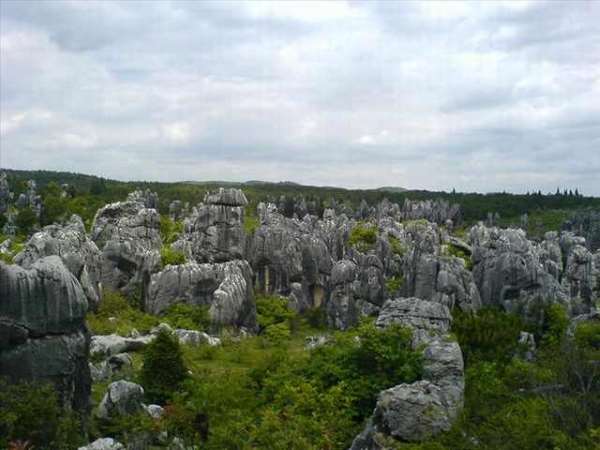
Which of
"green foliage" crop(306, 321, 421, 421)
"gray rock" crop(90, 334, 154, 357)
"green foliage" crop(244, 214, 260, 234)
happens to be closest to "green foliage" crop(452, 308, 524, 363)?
"green foliage" crop(306, 321, 421, 421)

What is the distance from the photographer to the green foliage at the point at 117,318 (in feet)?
101

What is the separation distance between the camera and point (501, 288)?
4066cm

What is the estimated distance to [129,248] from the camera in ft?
134

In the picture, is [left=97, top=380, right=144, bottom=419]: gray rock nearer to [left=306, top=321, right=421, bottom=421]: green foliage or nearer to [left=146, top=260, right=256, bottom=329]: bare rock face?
[left=306, top=321, right=421, bottom=421]: green foliage

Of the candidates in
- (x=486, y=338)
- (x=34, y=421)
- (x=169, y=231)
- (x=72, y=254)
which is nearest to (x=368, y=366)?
(x=34, y=421)

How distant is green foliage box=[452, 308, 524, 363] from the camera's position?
75.2 ft

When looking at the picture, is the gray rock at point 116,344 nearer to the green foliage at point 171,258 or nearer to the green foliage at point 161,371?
the green foliage at point 161,371

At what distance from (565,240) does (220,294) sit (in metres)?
50.4

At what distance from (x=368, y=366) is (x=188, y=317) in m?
17.7

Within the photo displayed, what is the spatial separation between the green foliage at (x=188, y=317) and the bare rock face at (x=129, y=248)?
4.17m

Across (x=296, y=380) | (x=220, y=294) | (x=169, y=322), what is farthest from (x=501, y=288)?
(x=296, y=380)

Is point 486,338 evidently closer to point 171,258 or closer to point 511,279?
point 511,279

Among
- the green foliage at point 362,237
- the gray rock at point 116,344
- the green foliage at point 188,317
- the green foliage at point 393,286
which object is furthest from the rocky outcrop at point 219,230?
the green foliage at point 362,237

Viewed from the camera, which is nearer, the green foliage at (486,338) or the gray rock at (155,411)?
the gray rock at (155,411)
